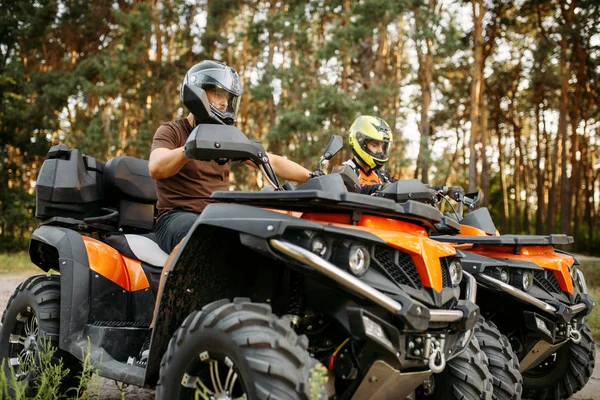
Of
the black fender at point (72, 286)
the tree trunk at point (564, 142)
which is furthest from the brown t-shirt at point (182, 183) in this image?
the tree trunk at point (564, 142)

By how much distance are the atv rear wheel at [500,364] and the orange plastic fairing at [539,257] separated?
112 cm

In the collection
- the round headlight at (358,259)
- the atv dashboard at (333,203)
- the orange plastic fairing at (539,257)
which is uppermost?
the atv dashboard at (333,203)

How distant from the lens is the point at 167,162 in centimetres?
359

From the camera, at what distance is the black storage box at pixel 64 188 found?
185 inches

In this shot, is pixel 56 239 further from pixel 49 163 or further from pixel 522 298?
pixel 522 298

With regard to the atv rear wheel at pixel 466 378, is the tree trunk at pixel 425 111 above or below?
above

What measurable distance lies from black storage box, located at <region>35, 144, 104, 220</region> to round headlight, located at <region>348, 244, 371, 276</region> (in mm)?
2766

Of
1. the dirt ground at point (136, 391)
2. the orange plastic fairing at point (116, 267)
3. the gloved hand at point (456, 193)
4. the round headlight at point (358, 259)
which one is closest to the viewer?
the round headlight at point (358, 259)

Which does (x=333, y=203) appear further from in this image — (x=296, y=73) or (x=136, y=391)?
(x=296, y=73)

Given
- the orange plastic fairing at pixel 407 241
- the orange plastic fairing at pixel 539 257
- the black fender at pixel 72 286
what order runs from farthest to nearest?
1. the orange plastic fairing at pixel 539 257
2. the black fender at pixel 72 286
3. the orange plastic fairing at pixel 407 241

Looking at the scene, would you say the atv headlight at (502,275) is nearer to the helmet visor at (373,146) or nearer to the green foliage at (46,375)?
the helmet visor at (373,146)

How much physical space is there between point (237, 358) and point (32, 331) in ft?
8.21

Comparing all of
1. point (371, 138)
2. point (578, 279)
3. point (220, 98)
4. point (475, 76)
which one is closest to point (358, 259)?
point (220, 98)

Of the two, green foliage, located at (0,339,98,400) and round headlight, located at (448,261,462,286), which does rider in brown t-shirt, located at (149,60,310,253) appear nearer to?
green foliage, located at (0,339,98,400)
